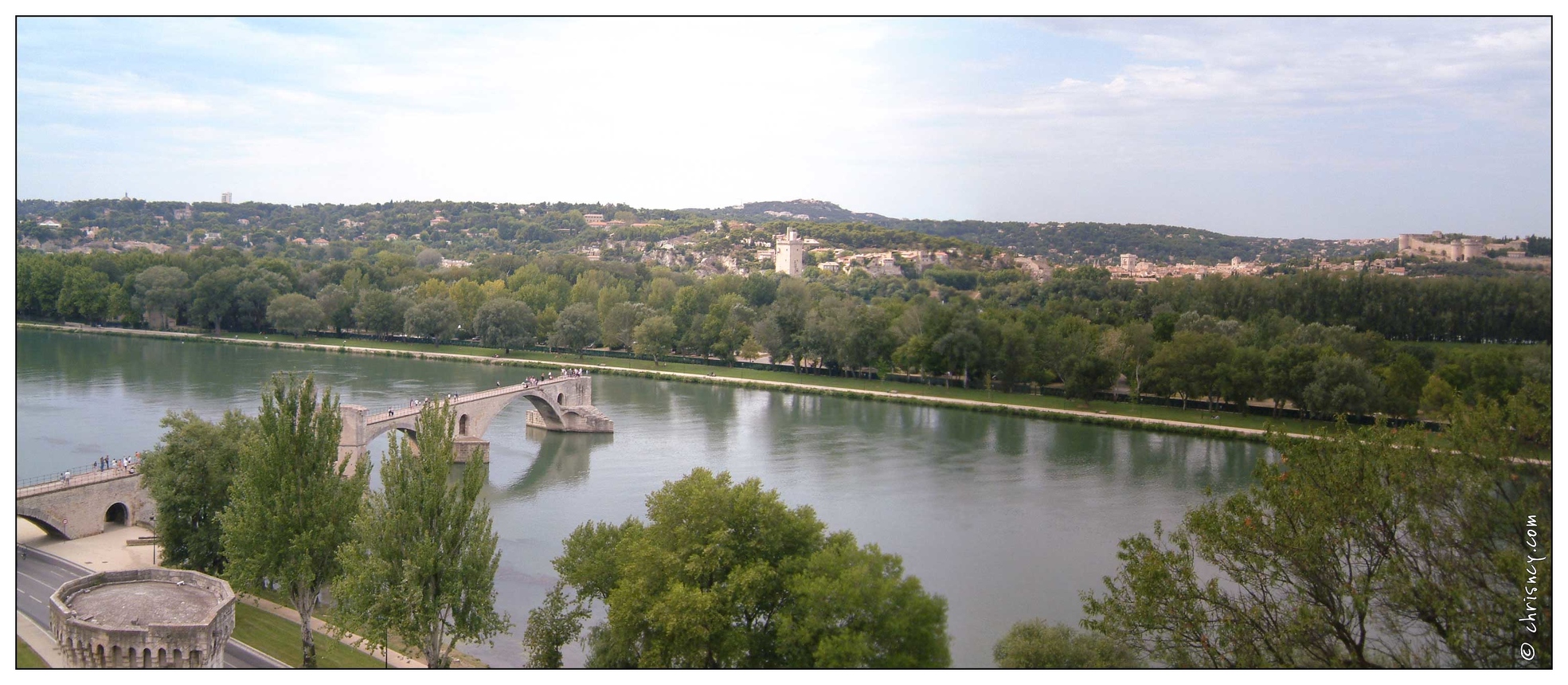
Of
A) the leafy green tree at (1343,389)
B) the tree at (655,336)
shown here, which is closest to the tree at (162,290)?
the tree at (655,336)

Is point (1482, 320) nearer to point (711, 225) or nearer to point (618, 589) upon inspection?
point (618, 589)

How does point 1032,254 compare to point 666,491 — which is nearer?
point 666,491

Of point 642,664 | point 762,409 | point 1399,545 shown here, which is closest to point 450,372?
point 762,409

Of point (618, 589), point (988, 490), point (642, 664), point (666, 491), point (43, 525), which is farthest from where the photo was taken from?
point (988, 490)

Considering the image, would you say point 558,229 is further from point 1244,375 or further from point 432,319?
point 1244,375

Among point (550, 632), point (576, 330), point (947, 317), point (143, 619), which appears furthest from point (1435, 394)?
point (576, 330)

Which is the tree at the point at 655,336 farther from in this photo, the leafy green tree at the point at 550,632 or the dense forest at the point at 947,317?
the leafy green tree at the point at 550,632

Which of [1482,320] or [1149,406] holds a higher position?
[1482,320]
